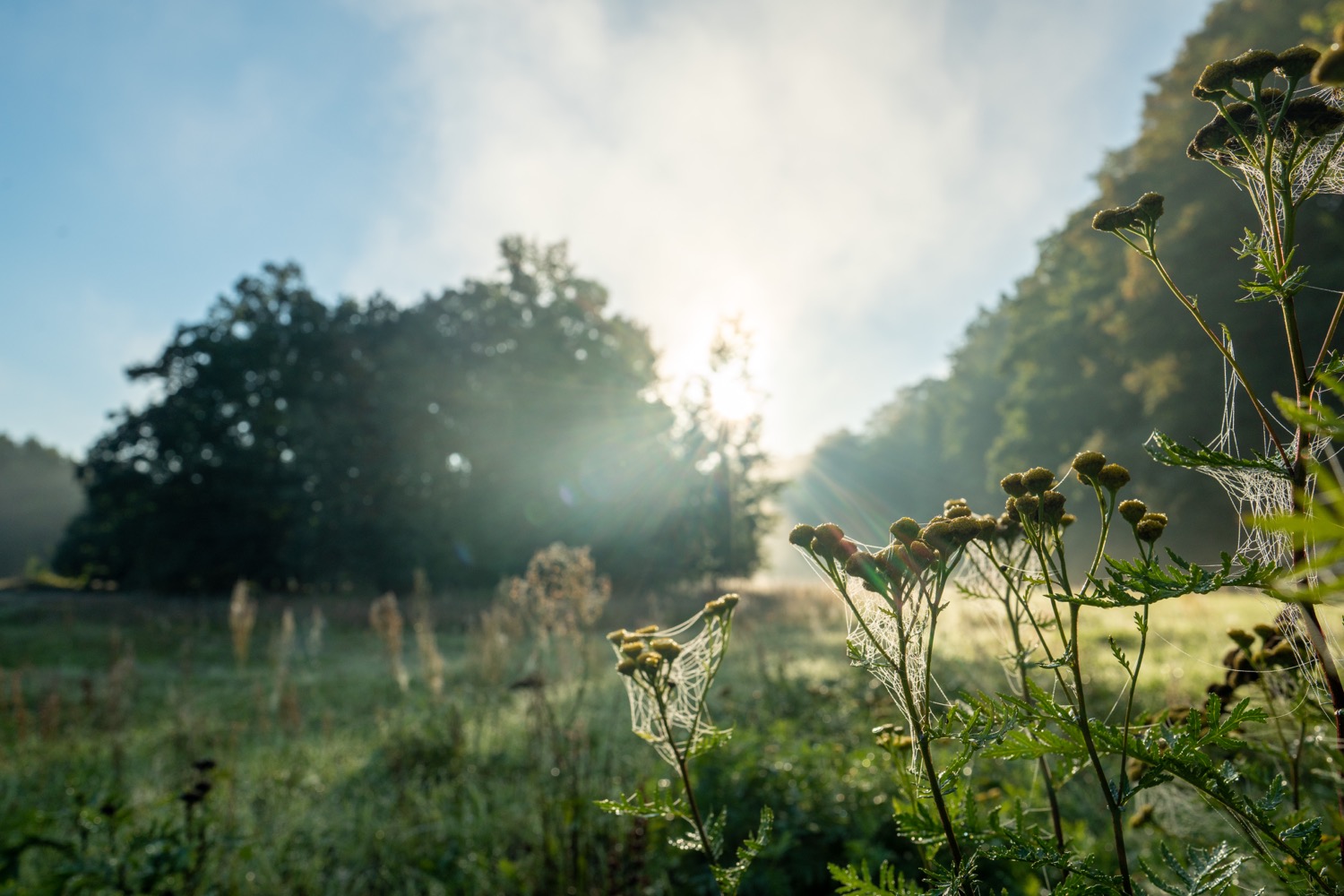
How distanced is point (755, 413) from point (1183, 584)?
670 inches

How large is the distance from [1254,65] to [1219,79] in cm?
3

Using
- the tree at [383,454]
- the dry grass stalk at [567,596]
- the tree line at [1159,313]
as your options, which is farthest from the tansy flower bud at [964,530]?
the tree at [383,454]

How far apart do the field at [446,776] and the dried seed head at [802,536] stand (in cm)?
28

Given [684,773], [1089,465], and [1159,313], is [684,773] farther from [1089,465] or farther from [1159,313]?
[1159,313]

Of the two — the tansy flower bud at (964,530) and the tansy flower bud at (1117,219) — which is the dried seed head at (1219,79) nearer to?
the tansy flower bud at (1117,219)

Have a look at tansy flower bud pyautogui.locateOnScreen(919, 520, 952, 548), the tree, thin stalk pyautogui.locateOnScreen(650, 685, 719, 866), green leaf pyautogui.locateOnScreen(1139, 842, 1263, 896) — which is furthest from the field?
the tree

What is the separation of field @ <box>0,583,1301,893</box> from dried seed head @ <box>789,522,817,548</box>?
0.28 meters

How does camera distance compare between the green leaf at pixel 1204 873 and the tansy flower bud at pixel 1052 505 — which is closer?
the green leaf at pixel 1204 873

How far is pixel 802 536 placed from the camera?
92cm

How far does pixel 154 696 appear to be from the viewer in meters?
9.26

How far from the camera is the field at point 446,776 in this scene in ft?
8.75

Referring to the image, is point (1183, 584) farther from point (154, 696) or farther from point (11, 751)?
point (154, 696)

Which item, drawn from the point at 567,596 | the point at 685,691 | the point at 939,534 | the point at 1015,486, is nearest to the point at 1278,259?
the point at 1015,486

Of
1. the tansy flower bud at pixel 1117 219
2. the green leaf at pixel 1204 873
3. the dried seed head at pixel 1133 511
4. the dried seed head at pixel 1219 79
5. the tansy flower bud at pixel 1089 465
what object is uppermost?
the dried seed head at pixel 1219 79
